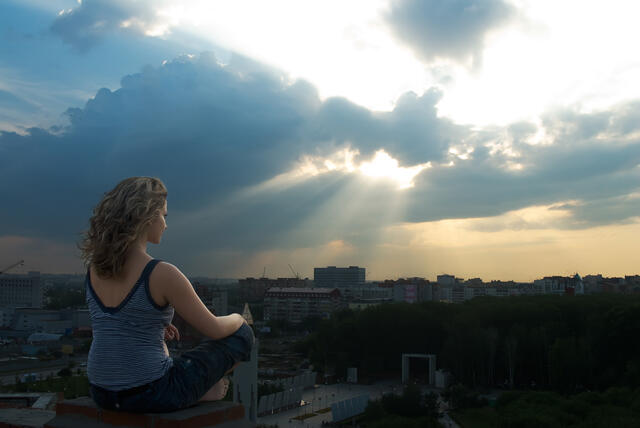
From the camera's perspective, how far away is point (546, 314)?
32.8m

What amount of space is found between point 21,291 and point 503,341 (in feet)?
240

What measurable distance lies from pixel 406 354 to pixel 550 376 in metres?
7.85

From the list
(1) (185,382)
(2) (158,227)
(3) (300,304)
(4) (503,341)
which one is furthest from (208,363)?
(3) (300,304)

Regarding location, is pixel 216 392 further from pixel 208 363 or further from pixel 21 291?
pixel 21 291

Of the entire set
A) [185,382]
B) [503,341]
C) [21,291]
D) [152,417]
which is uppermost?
[185,382]

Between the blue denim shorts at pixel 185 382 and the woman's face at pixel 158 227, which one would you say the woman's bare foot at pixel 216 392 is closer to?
the blue denim shorts at pixel 185 382

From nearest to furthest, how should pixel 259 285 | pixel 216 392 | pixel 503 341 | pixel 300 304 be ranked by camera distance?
pixel 216 392 → pixel 503 341 → pixel 300 304 → pixel 259 285

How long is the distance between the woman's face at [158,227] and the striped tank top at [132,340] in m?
0.18

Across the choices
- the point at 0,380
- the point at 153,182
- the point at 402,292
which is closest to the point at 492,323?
the point at 0,380

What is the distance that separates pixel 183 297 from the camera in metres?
2.21

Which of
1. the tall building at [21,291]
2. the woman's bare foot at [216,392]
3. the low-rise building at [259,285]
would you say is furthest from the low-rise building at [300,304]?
the woman's bare foot at [216,392]

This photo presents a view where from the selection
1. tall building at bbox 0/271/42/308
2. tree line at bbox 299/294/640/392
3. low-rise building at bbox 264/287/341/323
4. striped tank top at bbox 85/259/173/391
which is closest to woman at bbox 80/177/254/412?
striped tank top at bbox 85/259/173/391

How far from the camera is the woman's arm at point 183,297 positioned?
2193 millimetres

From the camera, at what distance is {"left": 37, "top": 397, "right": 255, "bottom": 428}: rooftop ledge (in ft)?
7.11
